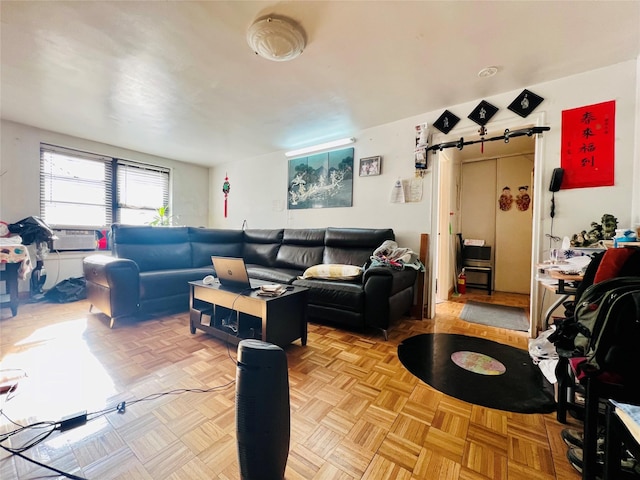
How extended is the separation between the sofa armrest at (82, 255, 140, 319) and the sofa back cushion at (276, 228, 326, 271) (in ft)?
5.69

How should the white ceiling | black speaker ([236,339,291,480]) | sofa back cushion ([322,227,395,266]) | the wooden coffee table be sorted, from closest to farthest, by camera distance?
1. black speaker ([236,339,291,480])
2. the white ceiling
3. the wooden coffee table
4. sofa back cushion ([322,227,395,266])

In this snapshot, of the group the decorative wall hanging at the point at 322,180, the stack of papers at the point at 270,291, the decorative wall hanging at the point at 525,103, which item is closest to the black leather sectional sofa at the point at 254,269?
the decorative wall hanging at the point at 322,180

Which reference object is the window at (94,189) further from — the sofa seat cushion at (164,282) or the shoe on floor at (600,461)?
the shoe on floor at (600,461)

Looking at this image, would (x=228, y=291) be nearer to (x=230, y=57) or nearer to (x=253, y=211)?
(x=230, y=57)

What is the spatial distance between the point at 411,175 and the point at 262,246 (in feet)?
7.86

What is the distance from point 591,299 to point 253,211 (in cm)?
451

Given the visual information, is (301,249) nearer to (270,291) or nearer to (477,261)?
(270,291)

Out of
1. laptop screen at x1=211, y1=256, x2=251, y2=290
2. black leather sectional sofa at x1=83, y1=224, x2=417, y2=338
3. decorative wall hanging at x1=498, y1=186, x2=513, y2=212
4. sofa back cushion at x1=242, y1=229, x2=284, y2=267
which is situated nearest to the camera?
laptop screen at x1=211, y1=256, x2=251, y2=290

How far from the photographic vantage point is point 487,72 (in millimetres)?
2113

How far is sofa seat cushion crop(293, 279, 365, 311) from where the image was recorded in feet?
7.47

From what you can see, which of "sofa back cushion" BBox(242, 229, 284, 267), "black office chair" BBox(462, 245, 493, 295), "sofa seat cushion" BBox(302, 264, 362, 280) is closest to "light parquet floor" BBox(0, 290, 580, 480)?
"sofa seat cushion" BBox(302, 264, 362, 280)

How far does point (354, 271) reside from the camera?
8.31ft

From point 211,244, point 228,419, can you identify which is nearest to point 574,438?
point 228,419

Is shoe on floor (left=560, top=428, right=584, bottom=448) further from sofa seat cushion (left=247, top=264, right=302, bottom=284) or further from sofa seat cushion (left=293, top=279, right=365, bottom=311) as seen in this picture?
sofa seat cushion (left=247, top=264, right=302, bottom=284)
